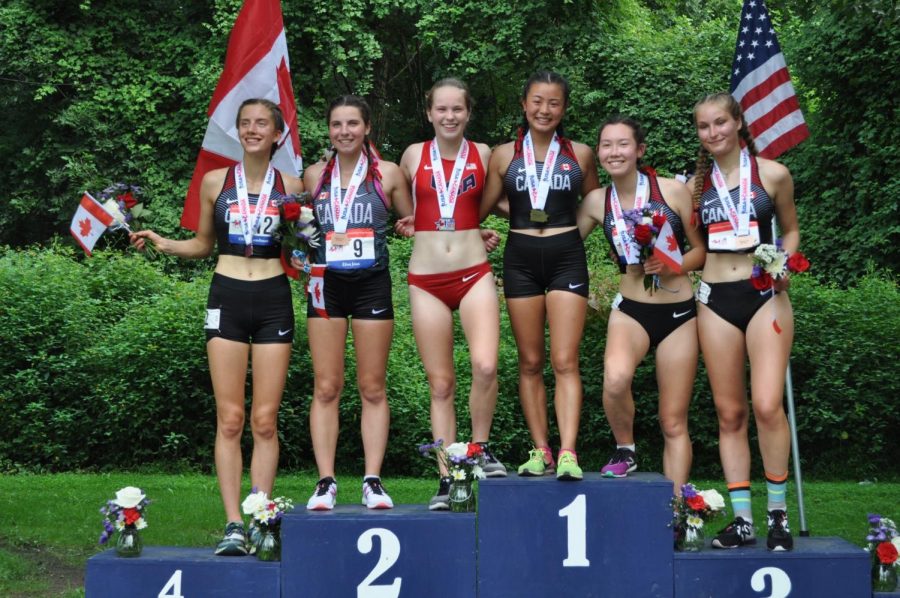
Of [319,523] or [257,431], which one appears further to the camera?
[257,431]

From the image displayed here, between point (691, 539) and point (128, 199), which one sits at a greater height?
point (128, 199)

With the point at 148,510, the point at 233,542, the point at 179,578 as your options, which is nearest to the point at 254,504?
the point at 233,542

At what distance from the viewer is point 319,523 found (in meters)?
4.98

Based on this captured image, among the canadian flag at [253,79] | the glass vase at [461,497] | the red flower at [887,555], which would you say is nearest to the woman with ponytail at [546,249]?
the glass vase at [461,497]

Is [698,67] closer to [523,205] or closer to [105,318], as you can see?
[105,318]

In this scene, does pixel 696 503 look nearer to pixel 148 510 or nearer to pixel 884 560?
pixel 884 560

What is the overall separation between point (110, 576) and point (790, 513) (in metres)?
5.43

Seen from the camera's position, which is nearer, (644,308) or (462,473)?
(462,473)

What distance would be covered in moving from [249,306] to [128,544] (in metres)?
1.27

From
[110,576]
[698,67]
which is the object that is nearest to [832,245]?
[698,67]

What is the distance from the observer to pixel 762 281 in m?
5.03

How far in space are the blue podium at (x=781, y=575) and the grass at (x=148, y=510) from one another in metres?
2.56

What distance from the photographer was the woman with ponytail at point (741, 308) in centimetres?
512

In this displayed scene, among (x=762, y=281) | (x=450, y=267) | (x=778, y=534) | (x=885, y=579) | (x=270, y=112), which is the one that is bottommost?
(x=885, y=579)
